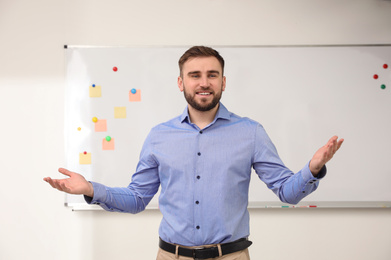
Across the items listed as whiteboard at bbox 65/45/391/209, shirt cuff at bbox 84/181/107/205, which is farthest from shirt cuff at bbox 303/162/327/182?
whiteboard at bbox 65/45/391/209

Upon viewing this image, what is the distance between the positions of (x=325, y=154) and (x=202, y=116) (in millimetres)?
549

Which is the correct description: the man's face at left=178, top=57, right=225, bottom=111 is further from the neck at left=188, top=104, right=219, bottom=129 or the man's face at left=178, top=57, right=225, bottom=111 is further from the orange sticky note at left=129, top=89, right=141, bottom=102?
the orange sticky note at left=129, top=89, right=141, bottom=102

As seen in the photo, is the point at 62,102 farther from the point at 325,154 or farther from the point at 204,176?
the point at 325,154

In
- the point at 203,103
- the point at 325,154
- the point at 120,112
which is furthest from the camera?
the point at 120,112

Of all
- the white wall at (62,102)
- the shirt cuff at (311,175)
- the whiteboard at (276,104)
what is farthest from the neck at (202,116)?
the white wall at (62,102)

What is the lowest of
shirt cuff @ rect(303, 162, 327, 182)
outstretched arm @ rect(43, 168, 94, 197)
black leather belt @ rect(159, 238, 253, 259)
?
black leather belt @ rect(159, 238, 253, 259)

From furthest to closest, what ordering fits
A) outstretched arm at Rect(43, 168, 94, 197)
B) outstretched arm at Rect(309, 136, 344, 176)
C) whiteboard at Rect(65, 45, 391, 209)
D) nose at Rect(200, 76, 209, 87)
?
whiteboard at Rect(65, 45, 391, 209) < nose at Rect(200, 76, 209, 87) < outstretched arm at Rect(43, 168, 94, 197) < outstretched arm at Rect(309, 136, 344, 176)

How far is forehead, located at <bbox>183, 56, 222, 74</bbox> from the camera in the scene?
5.60 ft

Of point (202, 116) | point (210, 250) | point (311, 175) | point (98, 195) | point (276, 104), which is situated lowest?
point (210, 250)

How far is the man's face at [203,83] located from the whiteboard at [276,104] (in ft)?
4.86

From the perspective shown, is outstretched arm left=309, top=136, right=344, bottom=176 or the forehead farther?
the forehead

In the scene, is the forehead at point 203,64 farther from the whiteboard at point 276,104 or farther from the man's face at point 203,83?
the whiteboard at point 276,104

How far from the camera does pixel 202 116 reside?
5.82ft

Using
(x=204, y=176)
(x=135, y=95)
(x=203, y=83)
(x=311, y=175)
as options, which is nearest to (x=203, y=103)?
(x=203, y=83)
